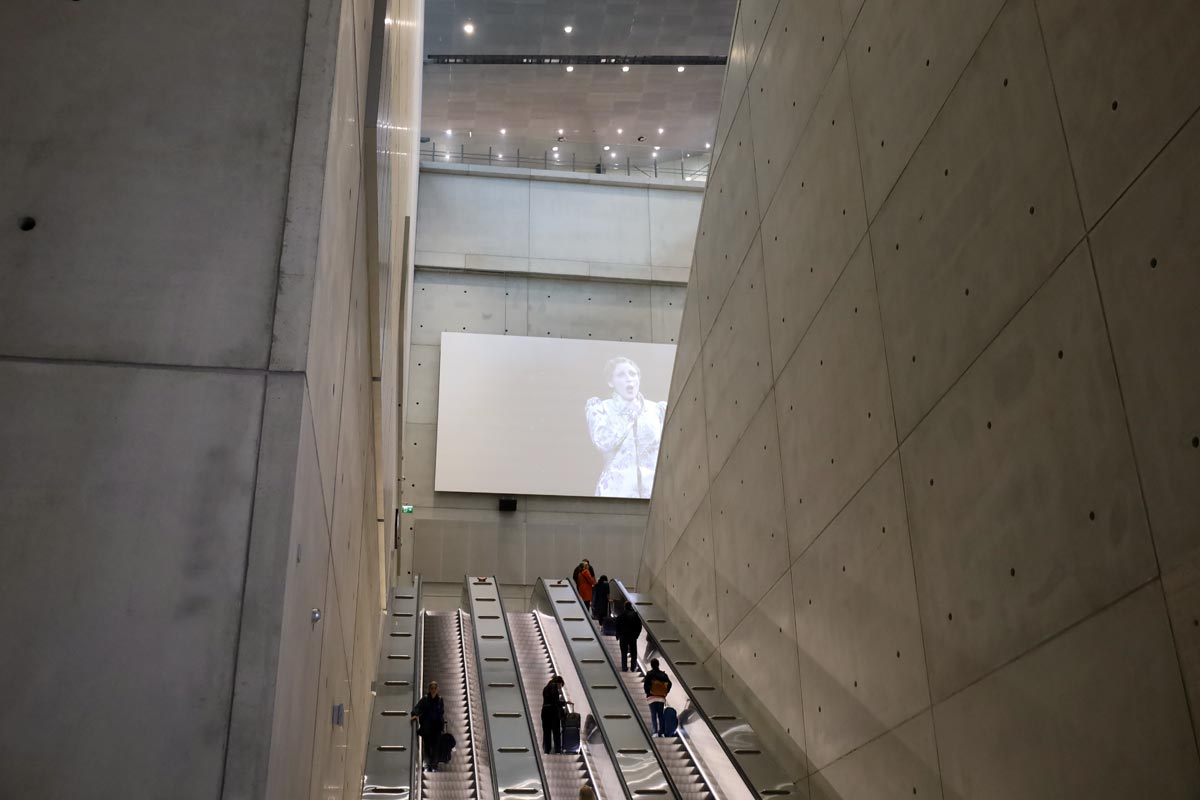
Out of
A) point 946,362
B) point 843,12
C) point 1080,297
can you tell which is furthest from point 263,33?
point 843,12

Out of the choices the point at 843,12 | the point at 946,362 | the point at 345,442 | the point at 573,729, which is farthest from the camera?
the point at 573,729

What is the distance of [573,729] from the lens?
1208 cm

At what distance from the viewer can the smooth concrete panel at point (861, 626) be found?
27.3 feet

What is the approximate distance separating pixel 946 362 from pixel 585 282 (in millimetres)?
21277

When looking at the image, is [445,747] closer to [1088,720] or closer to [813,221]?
[813,221]

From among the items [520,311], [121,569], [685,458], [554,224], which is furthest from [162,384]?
[554,224]

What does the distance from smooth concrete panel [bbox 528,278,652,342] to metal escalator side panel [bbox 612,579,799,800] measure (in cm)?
1299

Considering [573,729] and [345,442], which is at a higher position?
[345,442]

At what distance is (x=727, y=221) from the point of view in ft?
47.0

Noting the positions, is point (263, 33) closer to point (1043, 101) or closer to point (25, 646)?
point (25, 646)

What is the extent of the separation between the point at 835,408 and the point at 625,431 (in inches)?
682

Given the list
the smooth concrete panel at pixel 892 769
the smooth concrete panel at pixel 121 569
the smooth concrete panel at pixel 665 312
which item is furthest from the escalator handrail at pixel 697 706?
the smooth concrete panel at pixel 665 312

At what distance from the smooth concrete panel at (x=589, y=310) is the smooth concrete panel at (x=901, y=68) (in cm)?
1827

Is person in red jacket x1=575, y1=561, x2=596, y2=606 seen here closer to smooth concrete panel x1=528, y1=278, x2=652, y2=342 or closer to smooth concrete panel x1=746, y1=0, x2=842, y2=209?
smooth concrete panel x1=746, y1=0, x2=842, y2=209
